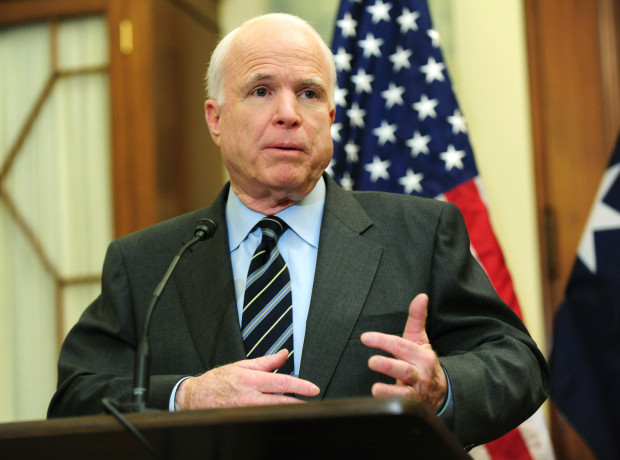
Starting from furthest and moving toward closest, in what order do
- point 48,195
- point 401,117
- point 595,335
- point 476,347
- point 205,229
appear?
point 48,195
point 401,117
point 595,335
point 476,347
point 205,229

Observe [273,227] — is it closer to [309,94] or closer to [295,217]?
[295,217]

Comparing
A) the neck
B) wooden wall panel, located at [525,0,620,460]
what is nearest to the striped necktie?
the neck

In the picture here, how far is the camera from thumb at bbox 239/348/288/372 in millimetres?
1613

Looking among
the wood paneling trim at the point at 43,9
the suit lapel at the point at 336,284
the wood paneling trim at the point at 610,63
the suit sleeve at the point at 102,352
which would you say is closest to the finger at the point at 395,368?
the suit lapel at the point at 336,284

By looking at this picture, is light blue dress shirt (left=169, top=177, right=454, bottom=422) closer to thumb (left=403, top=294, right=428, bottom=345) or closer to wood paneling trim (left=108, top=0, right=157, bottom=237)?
thumb (left=403, top=294, right=428, bottom=345)

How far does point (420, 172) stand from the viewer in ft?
11.1

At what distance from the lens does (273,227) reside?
7.25 ft

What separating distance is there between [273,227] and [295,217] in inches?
3.5

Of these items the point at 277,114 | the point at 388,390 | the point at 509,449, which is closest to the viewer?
the point at 388,390

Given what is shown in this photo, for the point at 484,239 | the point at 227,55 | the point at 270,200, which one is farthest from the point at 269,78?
the point at 484,239

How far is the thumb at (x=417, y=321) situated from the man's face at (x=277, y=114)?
72 cm

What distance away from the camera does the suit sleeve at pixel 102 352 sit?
2002 mm

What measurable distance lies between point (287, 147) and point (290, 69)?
22 centimetres

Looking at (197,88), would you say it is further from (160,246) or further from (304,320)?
(304,320)
